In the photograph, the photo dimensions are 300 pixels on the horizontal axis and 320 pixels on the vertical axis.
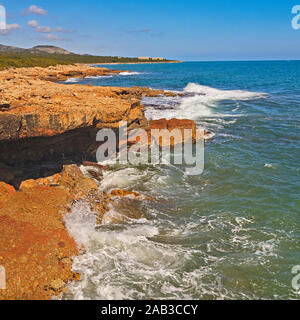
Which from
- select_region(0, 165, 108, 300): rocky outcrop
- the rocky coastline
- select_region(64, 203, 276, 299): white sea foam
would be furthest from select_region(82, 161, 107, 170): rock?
select_region(64, 203, 276, 299): white sea foam

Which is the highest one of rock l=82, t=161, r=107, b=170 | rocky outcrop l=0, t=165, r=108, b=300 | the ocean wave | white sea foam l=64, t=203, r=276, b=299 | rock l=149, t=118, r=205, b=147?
the ocean wave

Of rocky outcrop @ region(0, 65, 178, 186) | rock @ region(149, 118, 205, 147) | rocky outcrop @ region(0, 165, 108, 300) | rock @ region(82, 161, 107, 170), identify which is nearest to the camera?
rocky outcrop @ region(0, 165, 108, 300)

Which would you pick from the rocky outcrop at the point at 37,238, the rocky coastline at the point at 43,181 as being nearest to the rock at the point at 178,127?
the rocky coastline at the point at 43,181

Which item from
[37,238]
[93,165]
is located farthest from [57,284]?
[93,165]

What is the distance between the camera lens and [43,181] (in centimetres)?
987

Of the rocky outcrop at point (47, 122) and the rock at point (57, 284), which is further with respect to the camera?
the rocky outcrop at point (47, 122)

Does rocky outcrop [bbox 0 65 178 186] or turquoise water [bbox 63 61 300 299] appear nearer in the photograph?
turquoise water [bbox 63 61 300 299]

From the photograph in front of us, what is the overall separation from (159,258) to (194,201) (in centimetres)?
383

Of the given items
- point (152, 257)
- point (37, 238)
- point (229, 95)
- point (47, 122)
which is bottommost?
point (152, 257)

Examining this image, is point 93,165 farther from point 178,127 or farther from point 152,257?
point 178,127

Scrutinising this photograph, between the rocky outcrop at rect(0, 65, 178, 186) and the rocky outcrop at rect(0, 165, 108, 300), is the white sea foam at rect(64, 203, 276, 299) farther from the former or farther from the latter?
the rocky outcrop at rect(0, 65, 178, 186)

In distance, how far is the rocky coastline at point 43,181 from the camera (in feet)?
20.0

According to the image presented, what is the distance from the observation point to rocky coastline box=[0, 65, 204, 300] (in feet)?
20.0

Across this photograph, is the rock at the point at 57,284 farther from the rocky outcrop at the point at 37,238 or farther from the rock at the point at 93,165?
the rock at the point at 93,165
